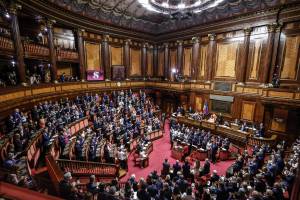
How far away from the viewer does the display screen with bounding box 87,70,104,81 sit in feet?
48.3

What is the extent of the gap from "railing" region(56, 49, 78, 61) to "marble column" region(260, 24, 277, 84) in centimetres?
1407

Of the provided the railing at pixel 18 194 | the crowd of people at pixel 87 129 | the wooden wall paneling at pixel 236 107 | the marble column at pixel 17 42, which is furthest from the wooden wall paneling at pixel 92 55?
the railing at pixel 18 194

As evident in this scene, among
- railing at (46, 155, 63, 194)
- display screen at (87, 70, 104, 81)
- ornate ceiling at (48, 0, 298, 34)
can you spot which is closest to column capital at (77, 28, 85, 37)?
ornate ceiling at (48, 0, 298, 34)

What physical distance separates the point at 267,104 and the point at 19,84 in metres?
14.6

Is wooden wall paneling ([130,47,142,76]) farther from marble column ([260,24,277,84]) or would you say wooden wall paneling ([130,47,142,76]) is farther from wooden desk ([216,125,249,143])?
marble column ([260,24,277,84])

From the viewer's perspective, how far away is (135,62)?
19.0 m

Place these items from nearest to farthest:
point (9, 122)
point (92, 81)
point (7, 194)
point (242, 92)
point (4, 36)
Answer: point (7, 194), point (9, 122), point (4, 36), point (242, 92), point (92, 81)

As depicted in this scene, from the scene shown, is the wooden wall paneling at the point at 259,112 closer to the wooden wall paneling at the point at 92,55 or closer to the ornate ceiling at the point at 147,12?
the ornate ceiling at the point at 147,12

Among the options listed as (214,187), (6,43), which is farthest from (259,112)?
(6,43)

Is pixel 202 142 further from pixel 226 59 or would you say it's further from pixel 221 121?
pixel 226 59

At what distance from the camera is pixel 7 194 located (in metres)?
1.59

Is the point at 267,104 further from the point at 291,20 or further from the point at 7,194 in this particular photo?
the point at 7,194

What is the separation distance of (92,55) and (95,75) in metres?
1.82

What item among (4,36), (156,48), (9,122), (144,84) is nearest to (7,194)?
(9,122)
